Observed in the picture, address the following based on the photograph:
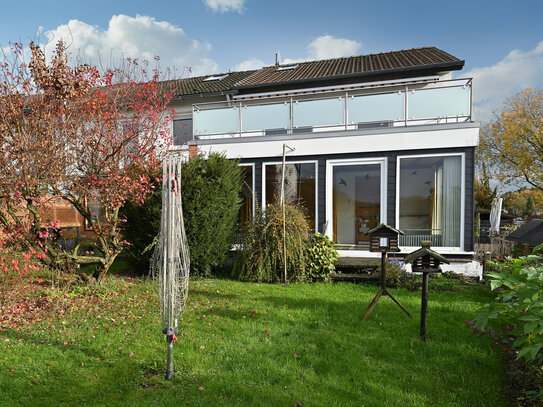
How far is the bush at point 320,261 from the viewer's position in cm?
806

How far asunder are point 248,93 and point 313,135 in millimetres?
6033

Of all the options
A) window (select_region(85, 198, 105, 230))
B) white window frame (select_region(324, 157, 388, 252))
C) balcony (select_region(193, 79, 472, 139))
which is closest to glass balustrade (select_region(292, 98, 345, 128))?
balcony (select_region(193, 79, 472, 139))

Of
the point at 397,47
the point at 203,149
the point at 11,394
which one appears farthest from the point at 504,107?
the point at 11,394

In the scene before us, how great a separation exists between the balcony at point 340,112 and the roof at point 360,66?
9.47 feet

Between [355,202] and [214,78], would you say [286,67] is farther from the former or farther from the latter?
[355,202]

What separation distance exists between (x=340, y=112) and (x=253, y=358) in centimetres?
761

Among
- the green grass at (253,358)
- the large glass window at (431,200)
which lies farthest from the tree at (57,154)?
the large glass window at (431,200)

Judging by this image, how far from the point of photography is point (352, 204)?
9.43 meters

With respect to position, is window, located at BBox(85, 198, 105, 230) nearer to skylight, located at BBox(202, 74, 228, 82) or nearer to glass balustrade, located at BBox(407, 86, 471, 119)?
glass balustrade, located at BBox(407, 86, 471, 119)

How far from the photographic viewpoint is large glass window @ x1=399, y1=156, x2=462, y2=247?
8586 mm

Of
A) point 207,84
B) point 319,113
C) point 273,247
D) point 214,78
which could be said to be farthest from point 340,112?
point 214,78

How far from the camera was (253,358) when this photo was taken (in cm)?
392

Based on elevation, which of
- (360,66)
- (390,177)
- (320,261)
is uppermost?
(360,66)

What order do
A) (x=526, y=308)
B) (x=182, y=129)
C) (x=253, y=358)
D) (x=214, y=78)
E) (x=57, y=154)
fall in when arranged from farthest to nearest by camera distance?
(x=214, y=78) < (x=182, y=129) < (x=57, y=154) < (x=253, y=358) < (x=526, y=308)
